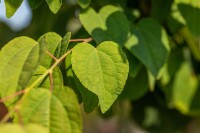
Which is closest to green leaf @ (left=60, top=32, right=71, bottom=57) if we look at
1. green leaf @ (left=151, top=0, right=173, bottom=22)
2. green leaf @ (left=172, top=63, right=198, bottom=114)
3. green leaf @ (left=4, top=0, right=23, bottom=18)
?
green leaf @ (left=4, top=0, right=23, bottom=18)

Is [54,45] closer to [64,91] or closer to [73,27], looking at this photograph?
[64,91]

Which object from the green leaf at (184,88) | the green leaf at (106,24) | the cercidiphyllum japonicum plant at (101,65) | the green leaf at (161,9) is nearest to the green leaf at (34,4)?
the cercidiphyllum japonicum plant at (101,65)

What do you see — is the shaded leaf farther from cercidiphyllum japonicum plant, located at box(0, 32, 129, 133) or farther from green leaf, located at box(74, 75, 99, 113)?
green leaf, located at box(74, 75, 99, 113)

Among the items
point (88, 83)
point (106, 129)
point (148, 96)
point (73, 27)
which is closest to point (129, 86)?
point (148, 96)

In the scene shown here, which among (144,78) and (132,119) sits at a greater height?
(144,78)

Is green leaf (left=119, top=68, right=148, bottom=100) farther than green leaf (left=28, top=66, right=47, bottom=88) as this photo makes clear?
Yes
